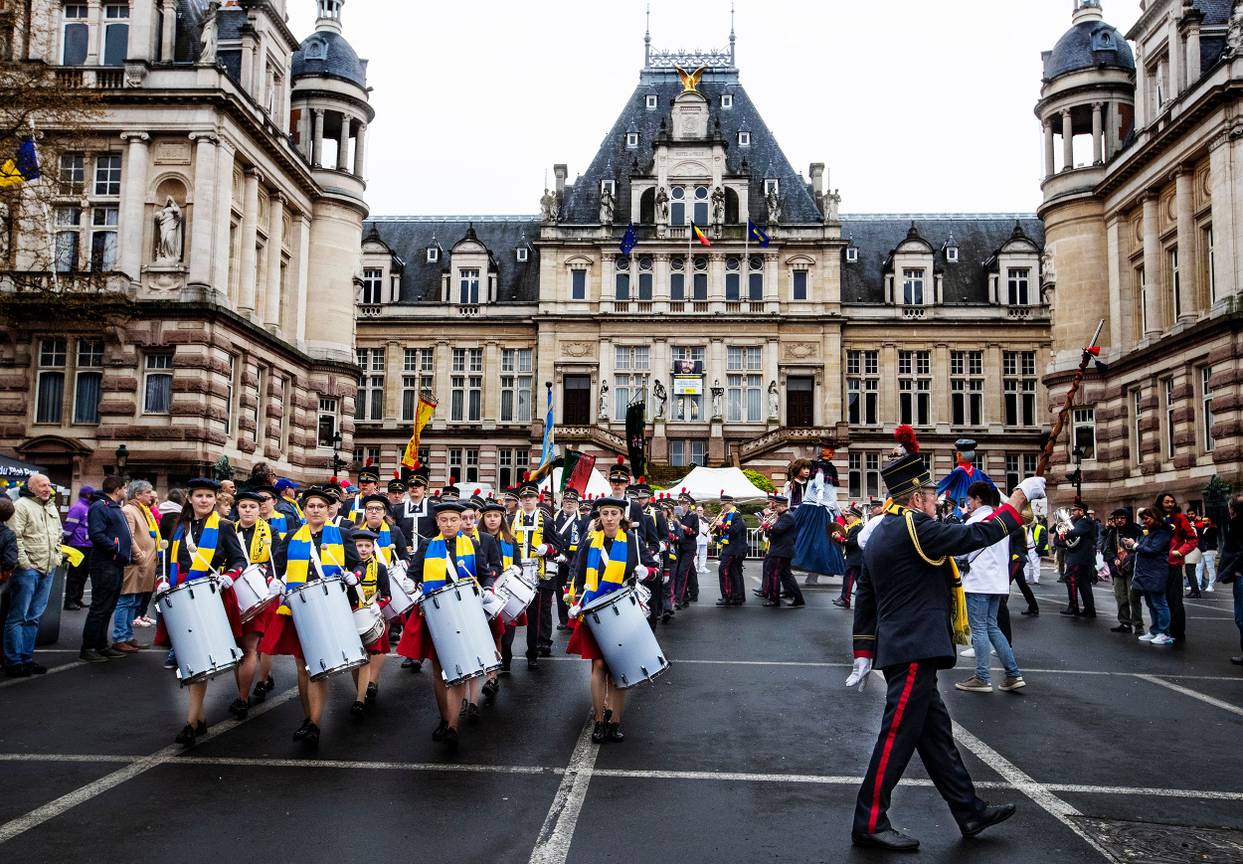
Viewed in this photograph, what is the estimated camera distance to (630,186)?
58500 millimetres

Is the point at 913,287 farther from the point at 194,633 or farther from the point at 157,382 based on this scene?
the point at 194,633

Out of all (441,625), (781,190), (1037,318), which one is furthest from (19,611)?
(1037,318)

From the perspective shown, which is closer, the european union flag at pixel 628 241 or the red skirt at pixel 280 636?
the red skirt at pixel 280 636

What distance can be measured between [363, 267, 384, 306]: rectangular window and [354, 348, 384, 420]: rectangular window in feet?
10.4

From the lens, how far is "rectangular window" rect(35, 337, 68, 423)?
100 feet

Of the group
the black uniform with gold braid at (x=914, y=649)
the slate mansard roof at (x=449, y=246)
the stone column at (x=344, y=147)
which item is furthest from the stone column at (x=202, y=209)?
the slate mansard roof at (x=449, y=246)

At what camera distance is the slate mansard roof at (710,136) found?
58188 millimetres

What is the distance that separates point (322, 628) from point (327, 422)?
32.4 metres

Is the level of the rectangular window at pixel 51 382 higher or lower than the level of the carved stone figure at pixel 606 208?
lower

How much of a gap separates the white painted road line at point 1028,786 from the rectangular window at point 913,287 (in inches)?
Result: 2118

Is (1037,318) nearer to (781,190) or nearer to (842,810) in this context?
(781,190)

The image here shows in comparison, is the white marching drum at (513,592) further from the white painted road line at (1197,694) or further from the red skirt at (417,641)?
the white painted road line at (1197,694)

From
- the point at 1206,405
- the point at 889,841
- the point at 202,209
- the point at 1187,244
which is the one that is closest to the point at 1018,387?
the point at 1187,244

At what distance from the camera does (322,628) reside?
815 centimetres
